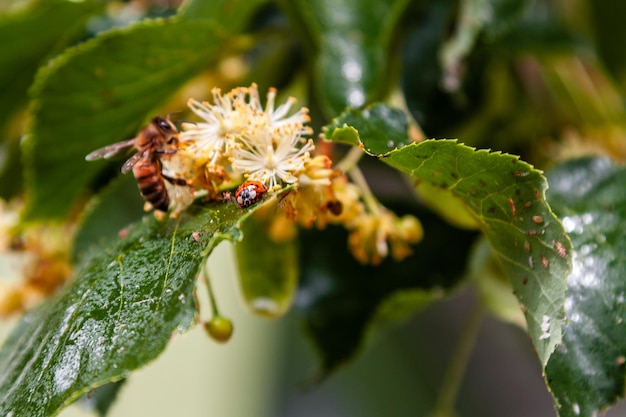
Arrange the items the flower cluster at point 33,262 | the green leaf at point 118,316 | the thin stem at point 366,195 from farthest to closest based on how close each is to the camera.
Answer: the flower cluster at point 33,262 → the thin stem at point 366,195 → the green leaf at point 118,316

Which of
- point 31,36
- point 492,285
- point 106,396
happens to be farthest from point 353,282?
point 31,36

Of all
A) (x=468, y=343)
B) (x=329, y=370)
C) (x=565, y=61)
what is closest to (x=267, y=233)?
(x=329, y=370)

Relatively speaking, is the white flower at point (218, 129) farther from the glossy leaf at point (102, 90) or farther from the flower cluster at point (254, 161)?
the glossy leaf at point (102, 90)

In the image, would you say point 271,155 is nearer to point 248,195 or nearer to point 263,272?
point 248,195

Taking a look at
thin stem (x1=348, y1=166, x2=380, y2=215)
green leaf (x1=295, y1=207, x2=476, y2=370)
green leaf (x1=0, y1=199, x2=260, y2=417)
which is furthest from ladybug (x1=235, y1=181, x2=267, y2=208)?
green leaf (x1=295, y1=207, x2=476, y2=370)

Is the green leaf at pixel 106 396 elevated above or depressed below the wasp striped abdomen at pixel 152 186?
below

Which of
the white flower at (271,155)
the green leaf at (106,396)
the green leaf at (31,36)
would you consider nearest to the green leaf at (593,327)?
the white flower at (271,155)

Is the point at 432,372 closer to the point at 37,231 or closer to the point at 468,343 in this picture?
the point at 468,343
